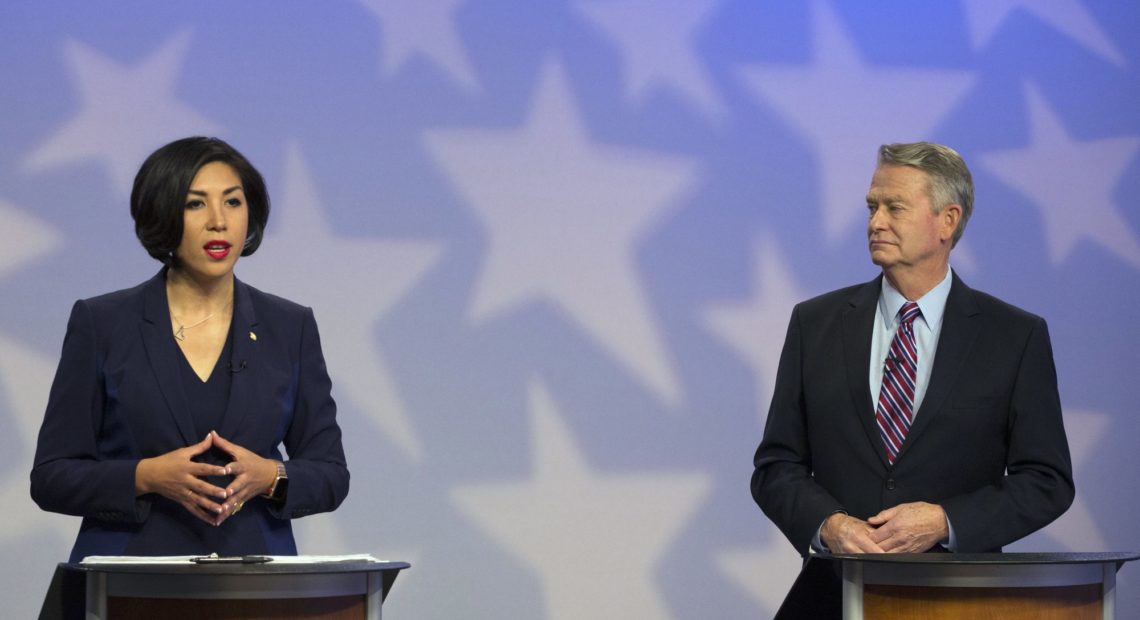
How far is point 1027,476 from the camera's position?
2730 mm

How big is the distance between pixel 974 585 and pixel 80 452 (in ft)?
5.02

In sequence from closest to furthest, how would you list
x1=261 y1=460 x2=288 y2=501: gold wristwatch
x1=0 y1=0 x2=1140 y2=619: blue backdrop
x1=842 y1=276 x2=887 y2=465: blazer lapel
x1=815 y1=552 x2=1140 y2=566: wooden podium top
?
x1=815 y1=552 x2=1140 y2=566: wooden podium top, x1=261 y1=460 x2=288 y2=501: gold wristwatch, x1=842 y1=276 x2=887 y2=465: blazer lapel, x1=0 y1=0 x2=1140 y2=619: blue backdrop

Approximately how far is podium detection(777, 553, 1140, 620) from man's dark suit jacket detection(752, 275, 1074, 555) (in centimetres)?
29

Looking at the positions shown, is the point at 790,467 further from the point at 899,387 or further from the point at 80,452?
the point at 80,452

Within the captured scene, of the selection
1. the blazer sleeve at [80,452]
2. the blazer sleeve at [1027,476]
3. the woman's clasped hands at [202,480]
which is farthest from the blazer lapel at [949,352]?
the blazer sleeve at [80,452]

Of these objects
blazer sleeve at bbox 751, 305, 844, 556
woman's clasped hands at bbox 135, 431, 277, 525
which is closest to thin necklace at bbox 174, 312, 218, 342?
woman's clasped hands at bbox 135, 431, 277, 525

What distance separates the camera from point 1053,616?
2354 mm

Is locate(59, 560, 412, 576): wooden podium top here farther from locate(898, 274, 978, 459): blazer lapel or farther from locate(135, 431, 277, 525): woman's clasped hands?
locate(898, 274, 978, 459): blazer lapel

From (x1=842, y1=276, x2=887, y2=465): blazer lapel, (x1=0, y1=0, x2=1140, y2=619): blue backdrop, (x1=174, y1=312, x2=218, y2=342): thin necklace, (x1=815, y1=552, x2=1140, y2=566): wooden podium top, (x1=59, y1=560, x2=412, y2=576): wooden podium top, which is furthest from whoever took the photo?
(x1=0, y1=0, x2=1140, y2=619): blue backdrop

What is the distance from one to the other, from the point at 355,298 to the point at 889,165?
187 cm

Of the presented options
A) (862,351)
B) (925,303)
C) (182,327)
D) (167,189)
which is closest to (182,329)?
(182,327)

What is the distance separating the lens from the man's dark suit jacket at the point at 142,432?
250cm

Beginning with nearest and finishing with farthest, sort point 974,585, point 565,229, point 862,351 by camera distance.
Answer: point 974,585 < point 862,351 < point 565,229

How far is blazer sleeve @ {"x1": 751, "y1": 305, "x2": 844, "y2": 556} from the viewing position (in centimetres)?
274
